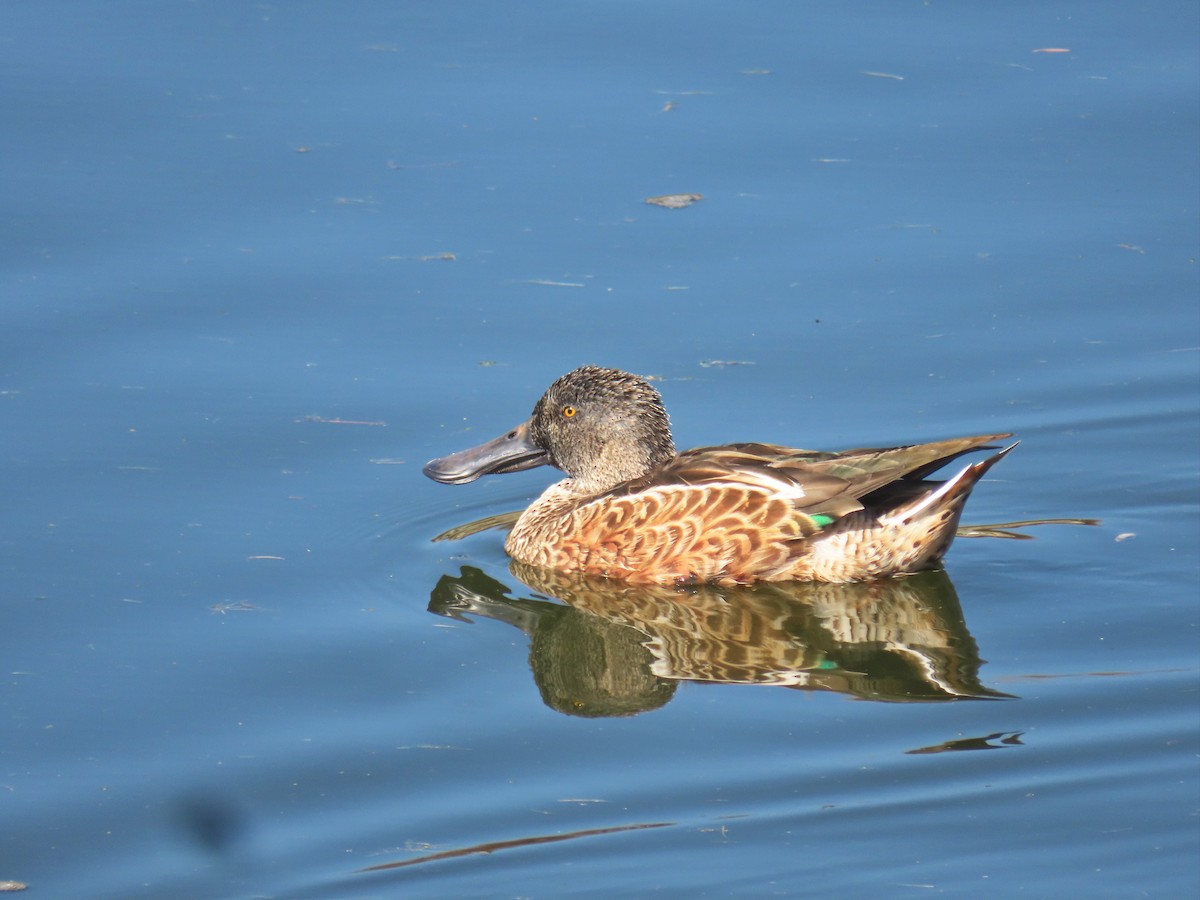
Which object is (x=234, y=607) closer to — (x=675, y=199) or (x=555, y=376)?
(x=555, y=376)

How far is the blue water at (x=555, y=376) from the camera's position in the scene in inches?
254

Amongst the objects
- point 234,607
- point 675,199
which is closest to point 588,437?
point 234,607

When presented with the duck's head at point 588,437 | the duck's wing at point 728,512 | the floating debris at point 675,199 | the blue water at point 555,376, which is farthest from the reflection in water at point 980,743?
the floating debris at point 675,199

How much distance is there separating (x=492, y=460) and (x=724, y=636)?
1782mm

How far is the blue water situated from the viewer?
6.45 m

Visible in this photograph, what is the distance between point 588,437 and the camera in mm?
9625

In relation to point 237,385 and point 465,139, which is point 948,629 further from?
point 465,139

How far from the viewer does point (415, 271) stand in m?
11.3

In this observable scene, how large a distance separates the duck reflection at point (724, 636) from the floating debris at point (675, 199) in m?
3.44

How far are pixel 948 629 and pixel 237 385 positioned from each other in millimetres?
4009

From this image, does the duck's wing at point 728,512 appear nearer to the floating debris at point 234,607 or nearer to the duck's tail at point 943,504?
the duck's tail at point 943,504

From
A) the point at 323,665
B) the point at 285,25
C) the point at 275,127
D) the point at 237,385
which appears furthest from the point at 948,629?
the point at 285,25

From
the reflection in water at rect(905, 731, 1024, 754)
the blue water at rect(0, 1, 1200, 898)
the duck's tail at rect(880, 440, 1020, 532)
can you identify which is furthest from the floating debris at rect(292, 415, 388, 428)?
the reflection in water at rect(905, 731, 1024, 754)

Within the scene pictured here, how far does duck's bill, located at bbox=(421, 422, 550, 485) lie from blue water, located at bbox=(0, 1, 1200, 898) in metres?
0.27
